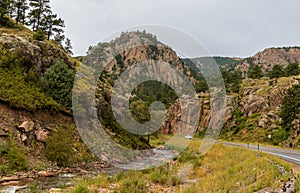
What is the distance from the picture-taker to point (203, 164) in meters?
31.4

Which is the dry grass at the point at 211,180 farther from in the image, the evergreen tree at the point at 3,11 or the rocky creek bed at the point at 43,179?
the evergreen tree at the point at 3,11

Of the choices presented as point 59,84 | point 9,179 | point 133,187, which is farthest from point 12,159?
point 59,84

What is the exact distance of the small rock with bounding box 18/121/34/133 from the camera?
1255 inches

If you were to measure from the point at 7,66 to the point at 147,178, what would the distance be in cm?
2547

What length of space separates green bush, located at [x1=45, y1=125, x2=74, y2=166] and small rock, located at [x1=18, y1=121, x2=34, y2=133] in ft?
7.88

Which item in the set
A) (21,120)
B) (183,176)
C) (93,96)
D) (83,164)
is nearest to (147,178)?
(183,176)

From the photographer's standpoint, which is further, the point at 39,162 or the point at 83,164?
the point at 83,164

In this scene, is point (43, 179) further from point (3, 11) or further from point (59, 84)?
point (3, 11)

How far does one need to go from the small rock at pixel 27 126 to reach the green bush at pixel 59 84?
703 cm

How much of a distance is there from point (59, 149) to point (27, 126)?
446cm

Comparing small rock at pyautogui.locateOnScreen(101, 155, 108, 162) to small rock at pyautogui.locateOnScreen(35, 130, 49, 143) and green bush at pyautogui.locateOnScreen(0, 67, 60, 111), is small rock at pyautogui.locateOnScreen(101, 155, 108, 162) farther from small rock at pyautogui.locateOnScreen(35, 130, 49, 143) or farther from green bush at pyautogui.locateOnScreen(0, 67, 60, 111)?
green bush at pyautogui.locateOnScreen(0, 67, 60, 111)

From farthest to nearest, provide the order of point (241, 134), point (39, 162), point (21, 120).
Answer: point (241, 134)
point (21, 120)
point (39, 162)

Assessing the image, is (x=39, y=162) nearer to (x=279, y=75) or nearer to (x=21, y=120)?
(x=21, y=120)

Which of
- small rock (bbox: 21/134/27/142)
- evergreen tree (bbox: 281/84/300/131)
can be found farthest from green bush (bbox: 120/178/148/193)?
evergreen tree (bbox: 281/84/300/131)
